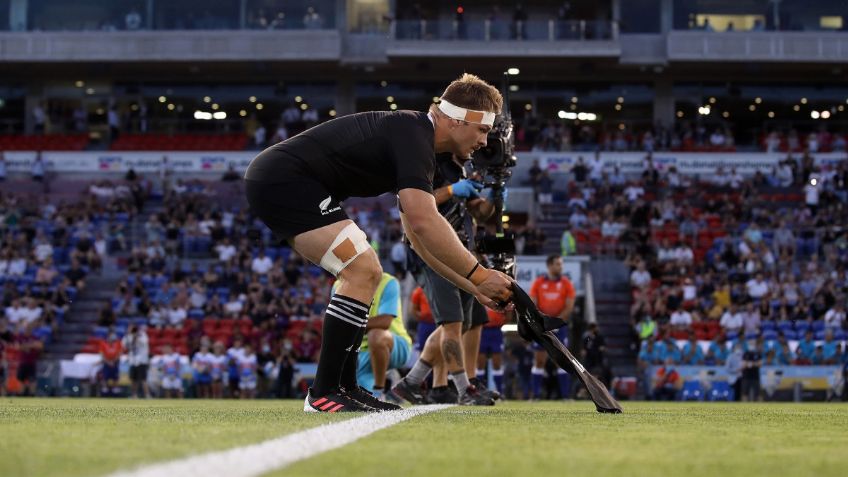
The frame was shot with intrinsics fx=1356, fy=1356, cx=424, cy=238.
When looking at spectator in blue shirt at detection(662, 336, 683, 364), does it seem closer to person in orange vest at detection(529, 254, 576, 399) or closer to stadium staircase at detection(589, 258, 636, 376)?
stadium staircase at detection(589, 258, 636, 376)

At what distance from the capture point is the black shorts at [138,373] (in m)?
23.1

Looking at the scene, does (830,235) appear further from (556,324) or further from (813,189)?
(556,324)

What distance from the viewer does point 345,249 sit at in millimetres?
7445

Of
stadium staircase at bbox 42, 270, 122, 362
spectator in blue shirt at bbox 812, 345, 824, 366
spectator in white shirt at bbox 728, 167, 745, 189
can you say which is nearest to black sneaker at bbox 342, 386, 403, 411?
spectator in blue shirt at bbox 812, 345, 824, 366

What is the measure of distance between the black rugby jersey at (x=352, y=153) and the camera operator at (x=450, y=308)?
3020 millimetres

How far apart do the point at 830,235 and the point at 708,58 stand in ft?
33.2

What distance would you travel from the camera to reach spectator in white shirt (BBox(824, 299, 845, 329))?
24.7 meters

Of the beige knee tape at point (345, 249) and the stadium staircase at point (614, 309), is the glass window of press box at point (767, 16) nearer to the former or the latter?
the stadium staircase at point (614, 309)

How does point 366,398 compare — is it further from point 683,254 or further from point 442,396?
point 683,254

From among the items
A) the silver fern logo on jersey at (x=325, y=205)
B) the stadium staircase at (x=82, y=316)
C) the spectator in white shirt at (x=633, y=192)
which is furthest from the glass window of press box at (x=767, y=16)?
the silver fern logo on jersey at (x=325, y=205)

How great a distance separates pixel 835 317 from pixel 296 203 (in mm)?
19427

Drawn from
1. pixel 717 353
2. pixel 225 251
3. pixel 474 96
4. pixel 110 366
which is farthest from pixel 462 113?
pixel 225 251

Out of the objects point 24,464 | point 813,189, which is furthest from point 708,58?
point 24,464

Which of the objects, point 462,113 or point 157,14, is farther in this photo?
point 157,14
